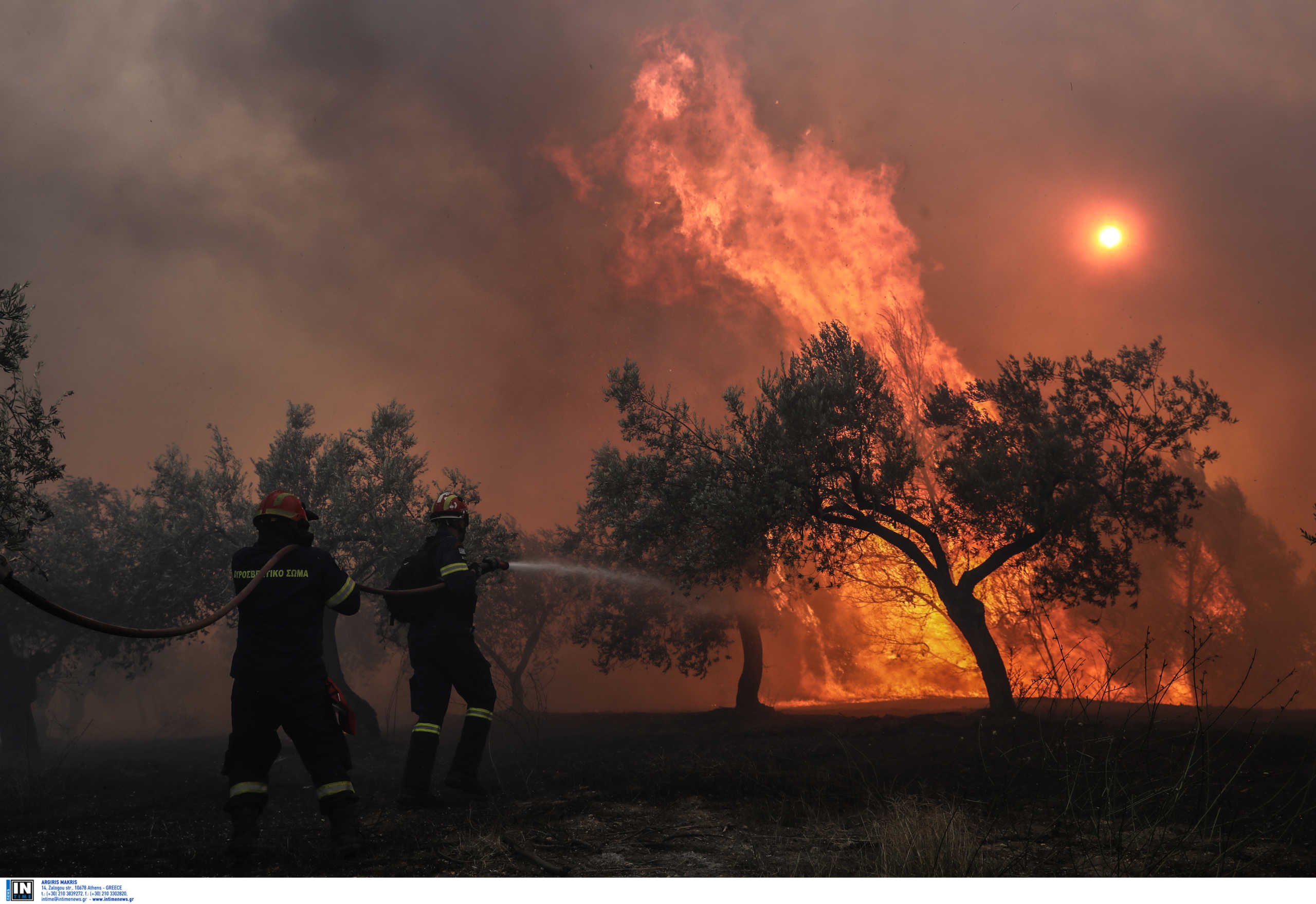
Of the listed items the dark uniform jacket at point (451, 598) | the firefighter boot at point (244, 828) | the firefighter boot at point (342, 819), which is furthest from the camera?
the dark uniform jacket at point (451, 598)

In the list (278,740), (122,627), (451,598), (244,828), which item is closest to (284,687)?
(278,740)

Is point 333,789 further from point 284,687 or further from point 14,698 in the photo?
point 14,698

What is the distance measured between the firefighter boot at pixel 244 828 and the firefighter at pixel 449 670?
2386 millimetres

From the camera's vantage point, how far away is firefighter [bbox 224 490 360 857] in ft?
18.8

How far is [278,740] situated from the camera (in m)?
6.05

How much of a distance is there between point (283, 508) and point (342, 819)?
2.62 metres

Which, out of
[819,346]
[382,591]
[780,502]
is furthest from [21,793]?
[819,346]

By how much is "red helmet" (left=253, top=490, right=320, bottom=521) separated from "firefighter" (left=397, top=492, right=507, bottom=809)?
206 cm

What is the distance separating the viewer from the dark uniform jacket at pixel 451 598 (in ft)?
27.3

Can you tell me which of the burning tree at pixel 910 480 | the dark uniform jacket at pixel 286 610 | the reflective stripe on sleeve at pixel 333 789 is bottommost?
the reflective stripe on sleeve at pixel 333 789

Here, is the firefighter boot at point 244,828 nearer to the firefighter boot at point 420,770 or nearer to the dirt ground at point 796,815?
the dirt ground at point 796,815

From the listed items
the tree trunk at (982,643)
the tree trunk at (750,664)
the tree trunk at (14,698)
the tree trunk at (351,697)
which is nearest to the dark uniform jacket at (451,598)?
the tree trunk at (982,643)

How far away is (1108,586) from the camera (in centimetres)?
1669

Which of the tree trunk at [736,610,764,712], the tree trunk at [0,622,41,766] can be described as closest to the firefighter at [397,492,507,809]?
the tree trunk at [736,610,764,712]
